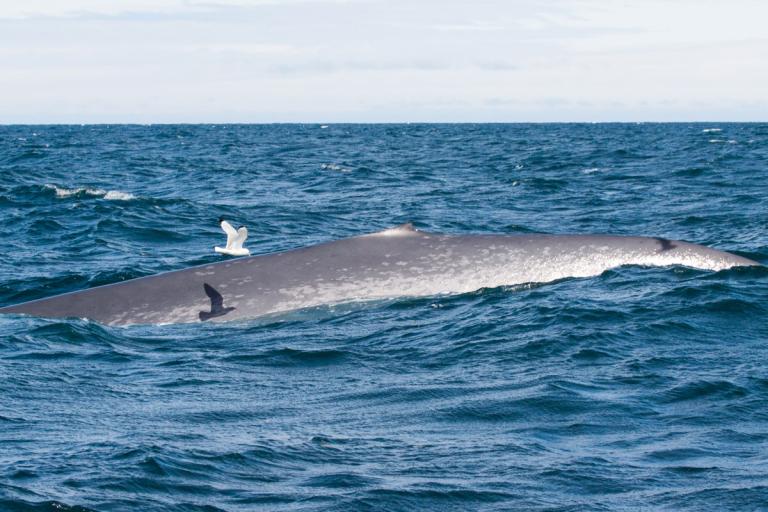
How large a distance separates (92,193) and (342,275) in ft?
74.9

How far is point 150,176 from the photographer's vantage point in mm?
44719

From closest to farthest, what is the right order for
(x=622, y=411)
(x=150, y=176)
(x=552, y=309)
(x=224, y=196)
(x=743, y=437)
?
(x=743, y=437) → (x=622, y=411) → (x=552, y=309) → (x=224, y=196) → (x=150, y=176)

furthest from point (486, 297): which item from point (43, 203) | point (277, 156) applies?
point (277, 156)

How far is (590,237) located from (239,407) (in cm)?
651

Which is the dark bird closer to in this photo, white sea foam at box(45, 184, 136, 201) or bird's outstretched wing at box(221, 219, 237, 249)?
bird's outstretched wing at box(221, 219, 237, 249)

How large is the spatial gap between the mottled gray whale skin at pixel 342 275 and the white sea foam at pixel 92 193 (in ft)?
62.2

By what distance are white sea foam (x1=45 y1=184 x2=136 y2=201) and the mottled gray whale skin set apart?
19.0m

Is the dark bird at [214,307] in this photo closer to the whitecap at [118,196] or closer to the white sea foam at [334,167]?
the whitecap at [118,196]

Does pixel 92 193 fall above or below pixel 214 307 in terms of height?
above

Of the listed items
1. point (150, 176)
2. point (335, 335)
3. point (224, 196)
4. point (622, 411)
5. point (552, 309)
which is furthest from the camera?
point (150, 176)

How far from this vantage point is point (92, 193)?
112 feet

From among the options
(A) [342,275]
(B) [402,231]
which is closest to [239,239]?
(B) [402,231]

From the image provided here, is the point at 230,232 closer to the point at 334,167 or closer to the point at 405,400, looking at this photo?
the point at 405,400

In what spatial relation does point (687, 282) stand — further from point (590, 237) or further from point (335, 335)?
point (335, 335)
